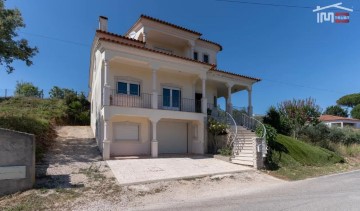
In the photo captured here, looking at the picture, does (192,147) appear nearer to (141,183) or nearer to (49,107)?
(141,183)

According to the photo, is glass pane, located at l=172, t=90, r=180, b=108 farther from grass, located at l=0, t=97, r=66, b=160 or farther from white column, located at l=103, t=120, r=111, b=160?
grass, located at l=0, t=97, r=66, b=160

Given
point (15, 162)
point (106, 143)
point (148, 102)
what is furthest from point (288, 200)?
point (148, 102)

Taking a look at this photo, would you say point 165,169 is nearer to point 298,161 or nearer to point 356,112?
point 298,161

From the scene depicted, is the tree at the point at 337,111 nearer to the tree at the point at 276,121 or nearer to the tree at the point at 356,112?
the tree at the point at 356,112

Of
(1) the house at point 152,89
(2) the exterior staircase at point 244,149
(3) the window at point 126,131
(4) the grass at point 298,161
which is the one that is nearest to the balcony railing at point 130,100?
(1) the house at point 152,89

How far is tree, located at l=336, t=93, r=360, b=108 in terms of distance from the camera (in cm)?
7306

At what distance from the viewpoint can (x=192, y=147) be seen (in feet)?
60.6

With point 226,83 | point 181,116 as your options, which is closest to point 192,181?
point 181,116

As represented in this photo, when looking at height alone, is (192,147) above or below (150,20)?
below

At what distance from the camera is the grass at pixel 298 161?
1333cm

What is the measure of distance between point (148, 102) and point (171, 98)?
208 centimetres

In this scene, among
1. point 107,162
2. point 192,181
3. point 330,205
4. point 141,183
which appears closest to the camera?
point 330,205

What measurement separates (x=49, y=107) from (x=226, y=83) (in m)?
18.2

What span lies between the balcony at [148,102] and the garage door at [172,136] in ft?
4.07
